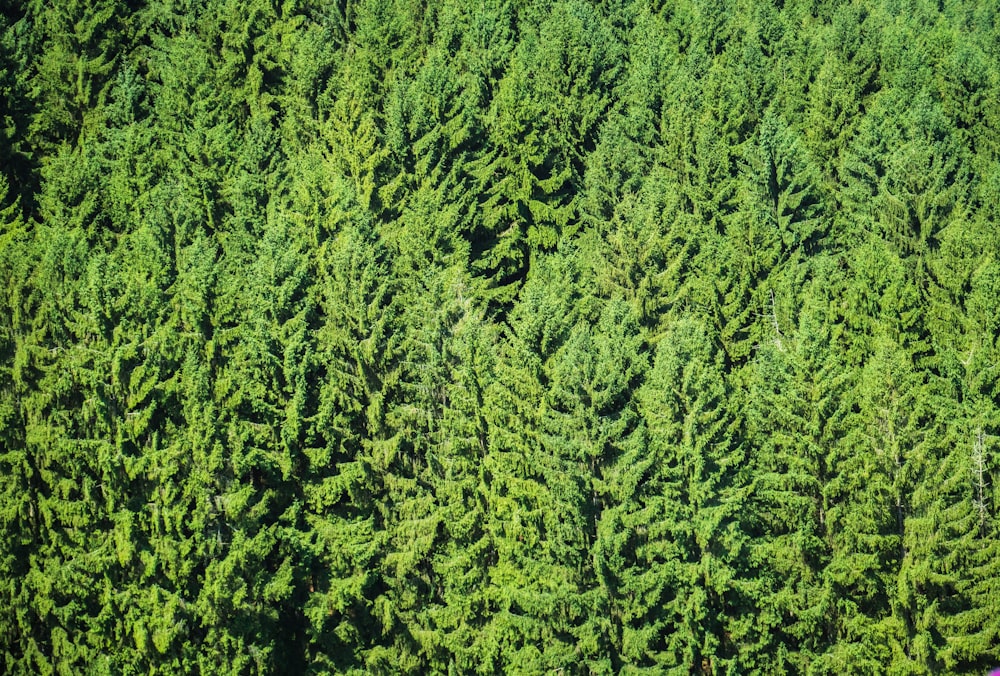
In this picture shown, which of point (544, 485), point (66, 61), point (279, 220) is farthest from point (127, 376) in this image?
point (66, 61)

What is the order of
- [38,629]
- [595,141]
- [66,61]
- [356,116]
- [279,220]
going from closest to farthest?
[38,629]
[279,220]
[356,116]
[595,141]
[66,61]

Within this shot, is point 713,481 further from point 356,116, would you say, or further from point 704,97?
point 704,97

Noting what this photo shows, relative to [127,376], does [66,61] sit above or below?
above

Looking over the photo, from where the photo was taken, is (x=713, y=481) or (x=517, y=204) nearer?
(x=713, y=481)

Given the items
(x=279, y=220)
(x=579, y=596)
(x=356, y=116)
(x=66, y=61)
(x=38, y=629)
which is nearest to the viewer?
(x=579, y=596)

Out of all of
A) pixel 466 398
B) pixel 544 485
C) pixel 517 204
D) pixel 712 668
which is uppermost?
pixel 517 204

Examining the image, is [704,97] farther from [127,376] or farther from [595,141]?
[127,376]
